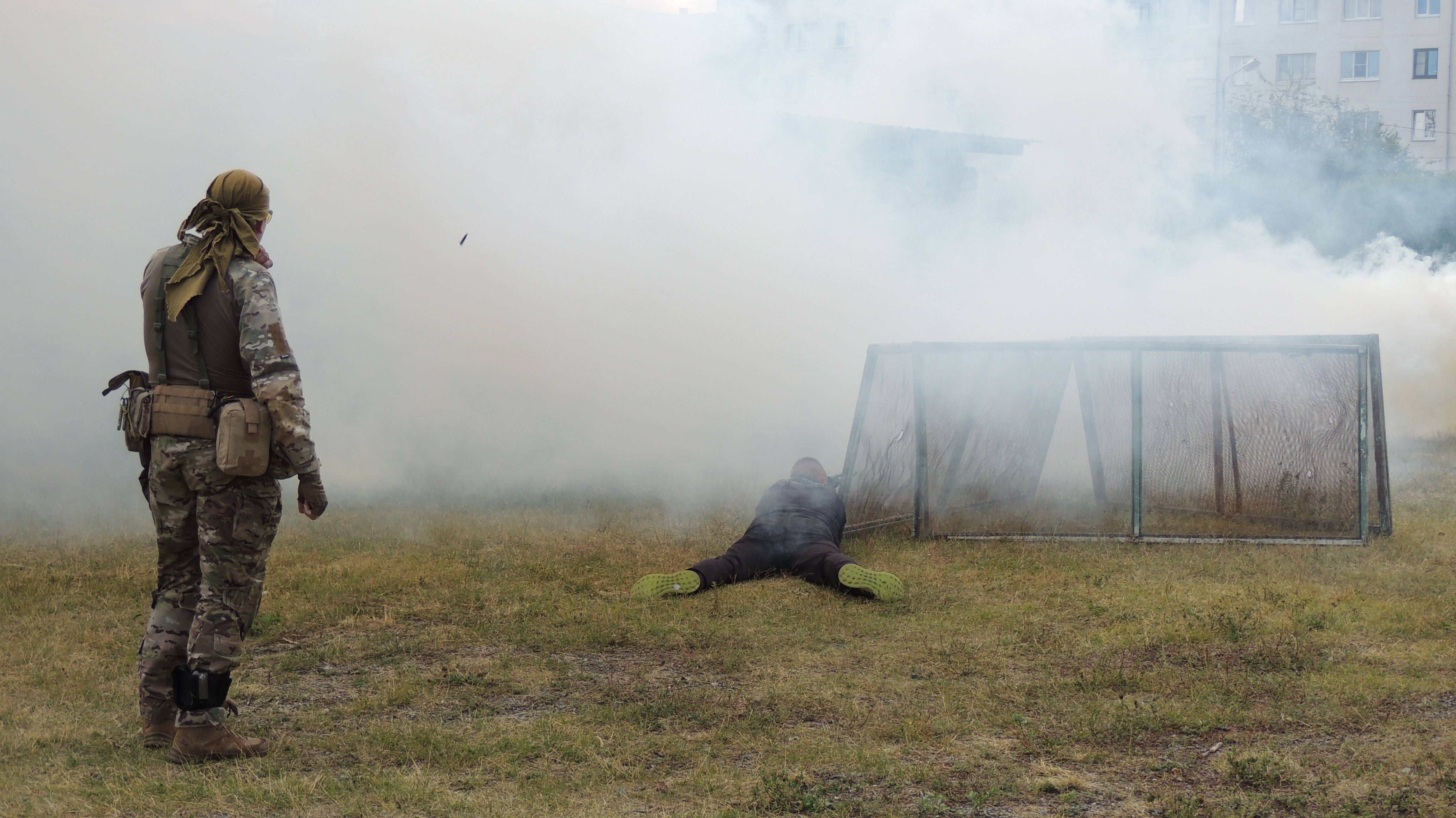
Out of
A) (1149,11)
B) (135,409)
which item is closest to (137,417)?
(135,409)

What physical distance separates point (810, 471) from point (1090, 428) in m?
2.80

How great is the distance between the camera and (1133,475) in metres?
9.06

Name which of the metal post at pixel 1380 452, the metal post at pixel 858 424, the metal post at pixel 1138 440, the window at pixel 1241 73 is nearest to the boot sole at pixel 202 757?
the metal post at pixel 858 424

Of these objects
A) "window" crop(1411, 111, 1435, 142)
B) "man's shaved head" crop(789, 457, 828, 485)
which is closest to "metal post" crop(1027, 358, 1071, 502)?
"man's shaved head" crop(789, 457, 828, 485)

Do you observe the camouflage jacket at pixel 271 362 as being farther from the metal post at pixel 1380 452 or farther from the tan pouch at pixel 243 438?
the metal post at pixel 1380 452

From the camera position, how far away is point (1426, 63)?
153 ft

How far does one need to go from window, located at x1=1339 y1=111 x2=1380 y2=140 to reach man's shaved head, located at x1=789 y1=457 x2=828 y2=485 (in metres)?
32.2

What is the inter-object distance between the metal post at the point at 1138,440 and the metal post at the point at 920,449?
152 cm

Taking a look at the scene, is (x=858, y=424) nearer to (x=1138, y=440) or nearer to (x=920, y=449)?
(x=920, y=449)

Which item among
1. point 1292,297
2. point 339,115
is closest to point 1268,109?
point 1292,297

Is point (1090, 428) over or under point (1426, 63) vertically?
under

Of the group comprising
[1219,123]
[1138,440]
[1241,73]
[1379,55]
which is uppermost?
[1379,55]

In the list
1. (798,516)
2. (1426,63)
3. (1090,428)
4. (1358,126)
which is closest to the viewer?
(798,516)

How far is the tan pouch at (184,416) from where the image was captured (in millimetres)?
4344
